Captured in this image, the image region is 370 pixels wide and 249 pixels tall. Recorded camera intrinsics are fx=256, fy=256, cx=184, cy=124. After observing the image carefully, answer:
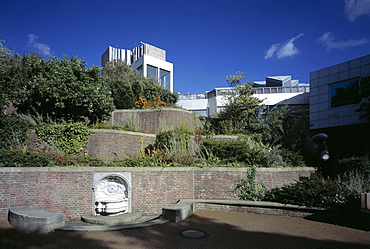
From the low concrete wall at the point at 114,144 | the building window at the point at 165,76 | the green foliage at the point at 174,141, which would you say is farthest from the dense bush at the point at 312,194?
the building window at the point at 165,76

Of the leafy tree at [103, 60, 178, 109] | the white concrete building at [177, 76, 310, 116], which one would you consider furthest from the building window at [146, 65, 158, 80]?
the leafy tree at [103, 60, 178, 109]

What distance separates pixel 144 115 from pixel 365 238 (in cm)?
1181

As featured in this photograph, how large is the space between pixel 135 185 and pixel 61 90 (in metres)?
6.97

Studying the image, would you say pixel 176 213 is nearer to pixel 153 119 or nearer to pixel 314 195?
pixel 314 195

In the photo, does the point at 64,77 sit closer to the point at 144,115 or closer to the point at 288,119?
the point at 144,115

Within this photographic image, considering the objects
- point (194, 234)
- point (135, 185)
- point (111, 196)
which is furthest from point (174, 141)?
point (194, 234)

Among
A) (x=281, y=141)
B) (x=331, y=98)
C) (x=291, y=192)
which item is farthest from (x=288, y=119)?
(x=291, y=192)

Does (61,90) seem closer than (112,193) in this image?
No

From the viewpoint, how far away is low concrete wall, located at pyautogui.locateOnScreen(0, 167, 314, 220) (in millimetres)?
7445

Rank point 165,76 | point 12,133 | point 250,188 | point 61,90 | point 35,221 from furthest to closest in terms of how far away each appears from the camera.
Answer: point 165,76
point 61,90
point 12,133
point 250,188
point 35,221

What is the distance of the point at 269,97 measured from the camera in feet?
81.5

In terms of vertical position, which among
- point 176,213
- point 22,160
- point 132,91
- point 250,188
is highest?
point 132,91

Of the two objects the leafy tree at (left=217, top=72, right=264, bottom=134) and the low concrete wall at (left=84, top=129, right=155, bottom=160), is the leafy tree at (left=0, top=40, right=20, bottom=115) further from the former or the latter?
the leafy tree at (left=217, top=72, right=264, bottom=134)

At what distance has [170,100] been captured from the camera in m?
Answer: 20.4
